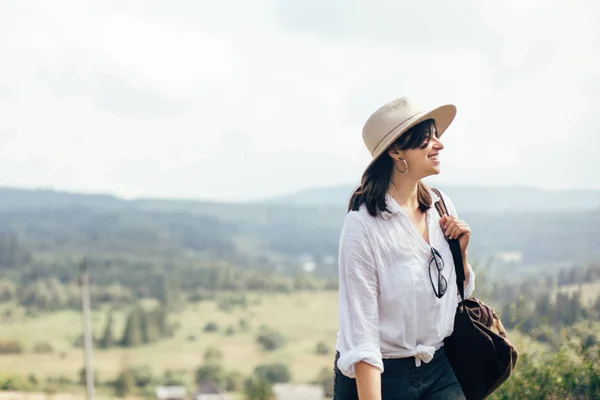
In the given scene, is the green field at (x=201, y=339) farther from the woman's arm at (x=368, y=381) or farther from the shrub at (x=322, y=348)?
the woman's arm at (x=368, y=381)

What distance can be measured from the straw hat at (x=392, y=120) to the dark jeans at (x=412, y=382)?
0.61 m

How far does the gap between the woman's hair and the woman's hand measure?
76 millimetres

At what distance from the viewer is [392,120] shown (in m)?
2.38

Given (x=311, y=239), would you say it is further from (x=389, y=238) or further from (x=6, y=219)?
(x=389, y=238)

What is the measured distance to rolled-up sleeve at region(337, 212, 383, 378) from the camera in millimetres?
2242

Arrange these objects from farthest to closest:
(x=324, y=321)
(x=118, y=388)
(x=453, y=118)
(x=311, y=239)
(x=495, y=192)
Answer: (x=311, y=239)
(x=495, y=192)
(x=324, y=321)
(x=118, y=388)
(x=453, y=118)

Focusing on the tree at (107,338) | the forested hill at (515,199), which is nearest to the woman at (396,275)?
the forested hill at (515,199)

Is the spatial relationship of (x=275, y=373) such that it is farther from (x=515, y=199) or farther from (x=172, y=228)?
(x=172, y=228)

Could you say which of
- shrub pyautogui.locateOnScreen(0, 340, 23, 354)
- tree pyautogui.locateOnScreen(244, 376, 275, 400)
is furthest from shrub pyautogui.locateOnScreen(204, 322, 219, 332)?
tree pyautogui.locateOnScreen(244, 376, 275, 400)

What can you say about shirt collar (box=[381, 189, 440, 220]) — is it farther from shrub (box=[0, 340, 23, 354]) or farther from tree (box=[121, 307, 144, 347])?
tree (box=[121, 307, 144, 347])

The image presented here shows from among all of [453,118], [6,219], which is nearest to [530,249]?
[453,118]

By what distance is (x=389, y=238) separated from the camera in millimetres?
2318

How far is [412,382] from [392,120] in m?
0.77

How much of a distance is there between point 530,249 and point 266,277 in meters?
47.3
